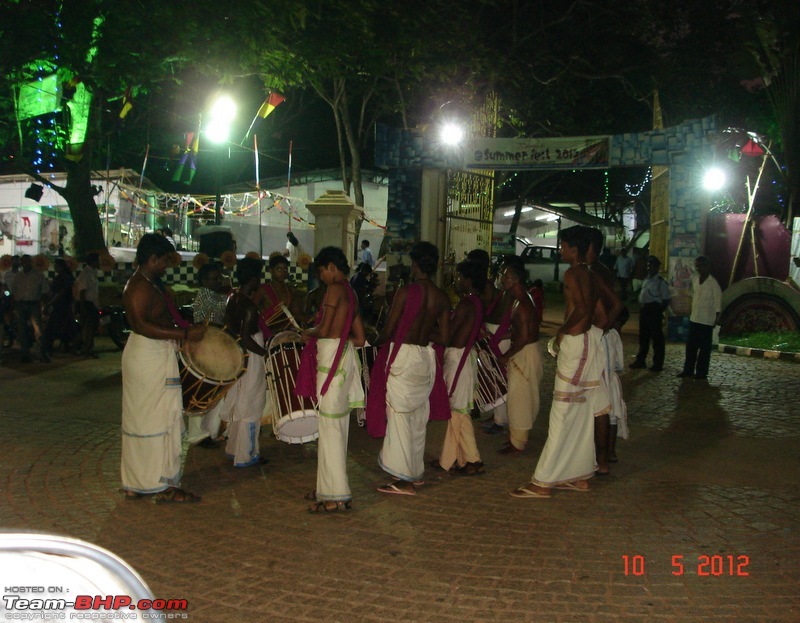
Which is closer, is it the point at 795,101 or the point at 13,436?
the point at 13,436

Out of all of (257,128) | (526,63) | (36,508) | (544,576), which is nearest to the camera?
(544,576)

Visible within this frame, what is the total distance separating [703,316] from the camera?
37.4ft

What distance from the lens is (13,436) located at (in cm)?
756

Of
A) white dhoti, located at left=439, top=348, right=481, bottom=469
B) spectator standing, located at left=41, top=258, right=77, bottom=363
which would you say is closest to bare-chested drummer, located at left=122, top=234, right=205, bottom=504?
white dhoti, located at left=439, top=348, right=481, bottom=469

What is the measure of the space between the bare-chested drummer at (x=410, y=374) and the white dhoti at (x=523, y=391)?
148cm

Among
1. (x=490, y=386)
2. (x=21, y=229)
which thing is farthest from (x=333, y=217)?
(x=21, y=229)

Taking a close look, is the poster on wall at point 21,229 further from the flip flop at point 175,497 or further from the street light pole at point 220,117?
the flip flop at point 175,497

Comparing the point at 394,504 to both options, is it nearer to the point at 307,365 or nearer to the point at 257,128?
the point at 307,365

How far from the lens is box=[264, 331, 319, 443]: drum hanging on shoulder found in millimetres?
6312

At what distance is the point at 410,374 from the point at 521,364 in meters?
1.85

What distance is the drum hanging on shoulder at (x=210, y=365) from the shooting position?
5.95 metres

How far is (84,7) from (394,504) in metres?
13.3

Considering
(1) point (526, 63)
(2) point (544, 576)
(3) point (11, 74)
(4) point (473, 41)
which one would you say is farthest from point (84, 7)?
(2) point (544, 576)

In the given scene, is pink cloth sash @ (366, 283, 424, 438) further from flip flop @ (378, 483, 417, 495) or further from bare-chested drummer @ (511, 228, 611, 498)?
bare-chested drummer @ (511, 228, 611, 498)
